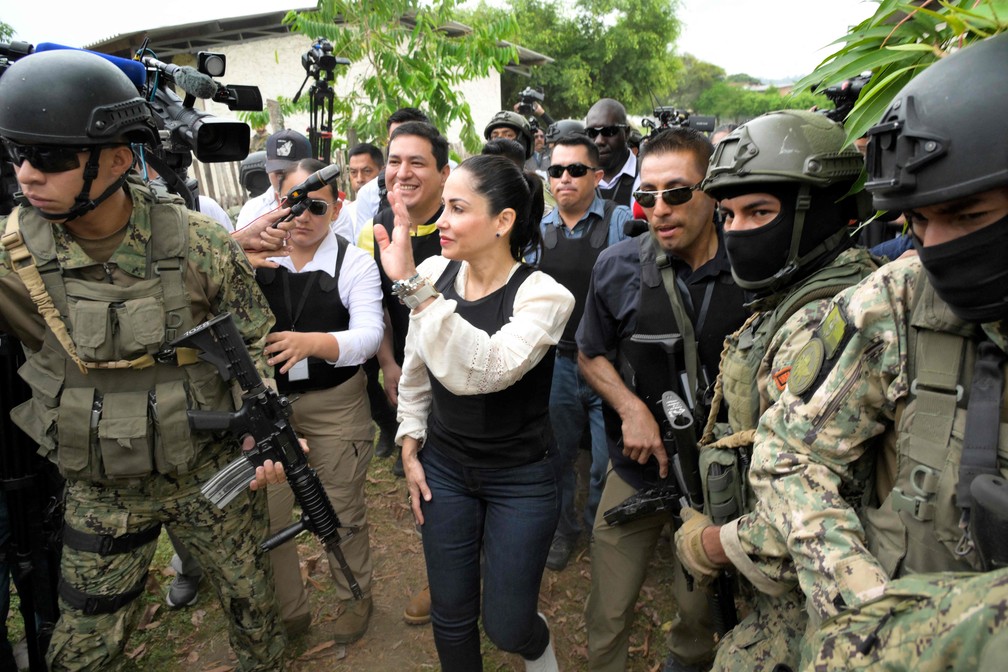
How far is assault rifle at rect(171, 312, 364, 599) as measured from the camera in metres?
2.51

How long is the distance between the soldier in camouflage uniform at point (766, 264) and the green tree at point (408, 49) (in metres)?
5.16

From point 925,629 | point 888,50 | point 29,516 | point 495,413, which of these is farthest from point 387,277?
point 925,629

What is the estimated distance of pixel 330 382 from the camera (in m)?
3.40

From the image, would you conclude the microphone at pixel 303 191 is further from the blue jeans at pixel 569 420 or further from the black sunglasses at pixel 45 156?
the blue jeans at pixel 569 420

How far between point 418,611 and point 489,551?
126 centimetres

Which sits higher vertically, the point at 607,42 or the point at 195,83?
the point at 607,42

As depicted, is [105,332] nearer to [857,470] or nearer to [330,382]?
[330,382]

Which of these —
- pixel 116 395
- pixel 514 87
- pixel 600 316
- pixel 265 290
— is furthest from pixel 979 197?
pixel 514 87

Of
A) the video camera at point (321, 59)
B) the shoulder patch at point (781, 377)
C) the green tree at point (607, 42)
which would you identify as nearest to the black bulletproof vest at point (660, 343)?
the shoulder patch at point (781, 377)

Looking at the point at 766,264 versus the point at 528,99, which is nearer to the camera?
the point at 766,264

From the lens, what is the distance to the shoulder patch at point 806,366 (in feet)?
5.17

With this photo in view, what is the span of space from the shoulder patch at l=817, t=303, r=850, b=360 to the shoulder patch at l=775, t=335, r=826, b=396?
0.01 m

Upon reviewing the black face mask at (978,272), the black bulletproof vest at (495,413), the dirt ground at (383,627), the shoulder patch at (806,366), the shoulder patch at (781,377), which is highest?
the black face mask at (978,272)

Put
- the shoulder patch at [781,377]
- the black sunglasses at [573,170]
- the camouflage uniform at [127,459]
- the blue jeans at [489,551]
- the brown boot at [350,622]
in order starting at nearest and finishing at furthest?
the shoulder patch at [781,377] → the camouflage uniform at [127,459] → the blue jeans at [489,551] → the brown boot at [350,622] → the black sunglasses at [573,170]
